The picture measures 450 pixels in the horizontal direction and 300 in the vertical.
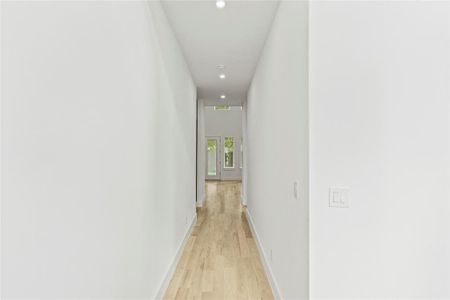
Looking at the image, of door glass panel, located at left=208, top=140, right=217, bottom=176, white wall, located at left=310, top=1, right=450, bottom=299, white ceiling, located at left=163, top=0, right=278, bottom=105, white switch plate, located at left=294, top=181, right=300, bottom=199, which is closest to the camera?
white wall, located at left=310, top=1, right=450, bottom=299

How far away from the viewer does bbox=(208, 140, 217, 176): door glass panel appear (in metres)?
12.4

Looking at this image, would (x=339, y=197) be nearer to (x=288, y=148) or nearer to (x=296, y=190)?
(x=296, y=190)

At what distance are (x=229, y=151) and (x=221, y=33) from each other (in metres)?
9.55

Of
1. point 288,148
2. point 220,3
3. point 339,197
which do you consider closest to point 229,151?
point 220,3

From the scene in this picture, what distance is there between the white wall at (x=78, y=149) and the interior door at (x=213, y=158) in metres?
10.2

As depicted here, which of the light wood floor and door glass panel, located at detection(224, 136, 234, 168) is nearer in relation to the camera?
the light wood floor

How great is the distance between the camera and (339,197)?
150 cm

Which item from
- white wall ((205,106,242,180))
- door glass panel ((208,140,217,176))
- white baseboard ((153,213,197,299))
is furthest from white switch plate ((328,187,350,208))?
door glass panel ((208,140,217,176))

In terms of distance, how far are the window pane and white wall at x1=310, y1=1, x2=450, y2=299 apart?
10.8m

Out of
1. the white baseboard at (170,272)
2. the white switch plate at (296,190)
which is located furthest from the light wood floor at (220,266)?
the white switch plate at (296,190)

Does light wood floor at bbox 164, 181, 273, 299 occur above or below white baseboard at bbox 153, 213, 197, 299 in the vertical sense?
below

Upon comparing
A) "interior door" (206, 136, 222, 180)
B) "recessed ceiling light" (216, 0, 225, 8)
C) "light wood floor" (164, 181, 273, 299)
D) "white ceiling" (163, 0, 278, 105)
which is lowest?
"light wood floor" (164, 181, 273, 299)

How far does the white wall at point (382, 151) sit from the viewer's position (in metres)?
1.50

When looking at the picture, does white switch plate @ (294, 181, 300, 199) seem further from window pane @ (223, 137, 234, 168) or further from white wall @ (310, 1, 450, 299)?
window pane @ (223, 137, 234, 168)
